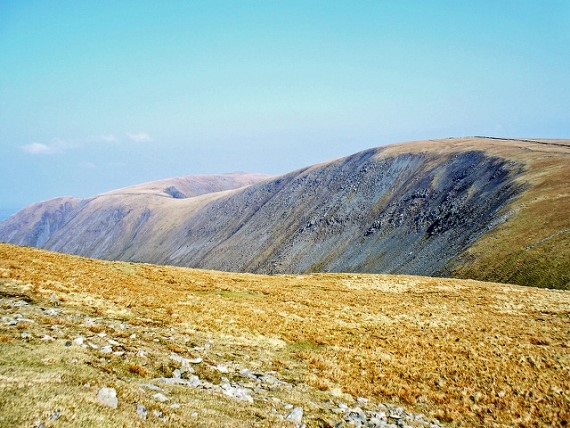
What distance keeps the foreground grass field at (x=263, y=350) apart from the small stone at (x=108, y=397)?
0.63 feet

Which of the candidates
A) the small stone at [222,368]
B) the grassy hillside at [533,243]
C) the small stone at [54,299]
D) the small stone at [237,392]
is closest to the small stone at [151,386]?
the small stone at [237,392]

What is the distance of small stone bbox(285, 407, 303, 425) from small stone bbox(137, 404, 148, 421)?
179 inches

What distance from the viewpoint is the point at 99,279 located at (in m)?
27.1

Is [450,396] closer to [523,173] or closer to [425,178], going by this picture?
[523,173]

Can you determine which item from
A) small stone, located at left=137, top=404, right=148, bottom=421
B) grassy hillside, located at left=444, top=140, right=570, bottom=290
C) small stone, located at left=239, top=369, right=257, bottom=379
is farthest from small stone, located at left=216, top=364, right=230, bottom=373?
grassy hillside, located at left=444, top=140, right=570, bottom=290

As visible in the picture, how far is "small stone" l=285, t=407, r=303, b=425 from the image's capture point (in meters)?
12.0

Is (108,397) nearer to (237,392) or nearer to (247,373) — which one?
(237,392)

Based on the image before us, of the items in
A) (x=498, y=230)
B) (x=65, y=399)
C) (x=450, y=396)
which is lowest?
(x=498, y=230)

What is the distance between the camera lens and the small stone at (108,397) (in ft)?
Result: 30.6

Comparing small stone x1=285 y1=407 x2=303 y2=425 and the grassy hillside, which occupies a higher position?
small stone x1=285 y1=407 x2=303 y2=425

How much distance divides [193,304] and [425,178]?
134159mm

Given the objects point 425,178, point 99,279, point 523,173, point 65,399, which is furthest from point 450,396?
point 425,178

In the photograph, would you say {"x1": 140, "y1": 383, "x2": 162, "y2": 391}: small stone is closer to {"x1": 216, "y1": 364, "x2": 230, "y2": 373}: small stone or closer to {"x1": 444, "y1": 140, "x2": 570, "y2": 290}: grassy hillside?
{"x1": 216, "y1": 364, "x2": 230, "y2": 373}: small stone

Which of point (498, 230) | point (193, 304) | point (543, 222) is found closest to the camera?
point (193, 304)
